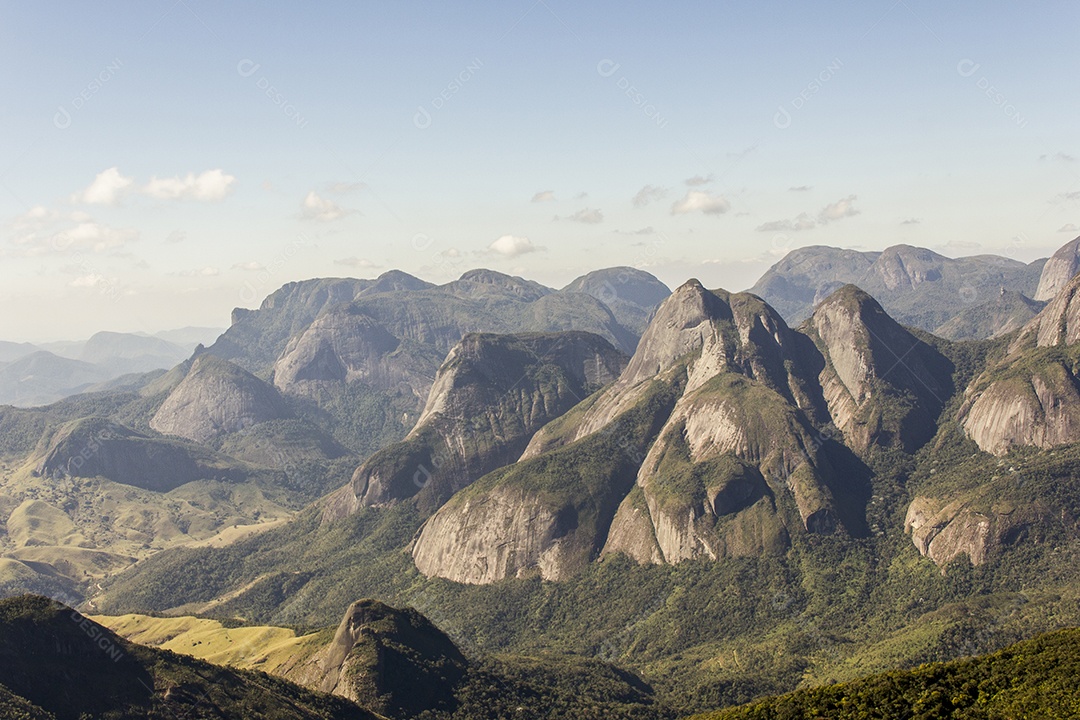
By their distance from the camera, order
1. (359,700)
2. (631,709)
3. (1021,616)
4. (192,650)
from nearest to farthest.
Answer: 1. (359,700)
2. (631,709)
3. (1021,616)
4. (192,650)

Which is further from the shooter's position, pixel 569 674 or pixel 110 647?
pixel 569 674

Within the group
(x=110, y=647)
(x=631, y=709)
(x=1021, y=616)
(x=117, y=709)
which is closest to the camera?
(x=117, y=709)

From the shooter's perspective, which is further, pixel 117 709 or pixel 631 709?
pixel 631 709

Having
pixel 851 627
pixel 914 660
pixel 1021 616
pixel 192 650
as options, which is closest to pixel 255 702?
pixel 192 650

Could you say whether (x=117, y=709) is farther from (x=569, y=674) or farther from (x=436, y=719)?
(x=569, y=674)

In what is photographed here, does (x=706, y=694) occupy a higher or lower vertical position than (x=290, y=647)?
lower

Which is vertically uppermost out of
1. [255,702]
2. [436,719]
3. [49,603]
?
[49,603]

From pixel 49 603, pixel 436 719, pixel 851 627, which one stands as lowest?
pixel 851 627

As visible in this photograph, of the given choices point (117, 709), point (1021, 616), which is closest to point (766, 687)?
point (1021, 616)

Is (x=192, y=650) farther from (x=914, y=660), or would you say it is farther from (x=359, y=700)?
(x=914, y=660)

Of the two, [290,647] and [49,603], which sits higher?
[49,603]
